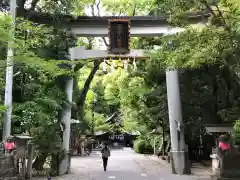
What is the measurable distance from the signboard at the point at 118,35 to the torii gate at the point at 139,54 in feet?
0.78

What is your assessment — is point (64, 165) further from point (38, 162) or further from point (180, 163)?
point (180, 163)

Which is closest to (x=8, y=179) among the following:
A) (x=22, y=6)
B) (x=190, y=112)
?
(x=22, y=6)

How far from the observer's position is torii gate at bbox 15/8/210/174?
56.5ft

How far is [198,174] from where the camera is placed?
56.1 ft

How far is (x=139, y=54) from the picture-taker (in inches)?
726

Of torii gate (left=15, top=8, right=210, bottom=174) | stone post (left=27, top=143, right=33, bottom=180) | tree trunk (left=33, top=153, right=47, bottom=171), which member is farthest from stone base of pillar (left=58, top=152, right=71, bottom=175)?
stone post (left=27, top=143, right=33, bottom=180)

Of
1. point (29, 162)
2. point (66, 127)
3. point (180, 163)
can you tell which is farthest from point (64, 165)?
point (180, 163)

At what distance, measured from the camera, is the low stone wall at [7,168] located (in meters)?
10.7

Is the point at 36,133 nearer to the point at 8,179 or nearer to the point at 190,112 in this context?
the point at 8,179

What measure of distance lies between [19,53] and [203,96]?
12197 mm

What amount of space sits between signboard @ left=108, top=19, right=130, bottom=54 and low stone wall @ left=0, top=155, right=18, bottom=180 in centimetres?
877

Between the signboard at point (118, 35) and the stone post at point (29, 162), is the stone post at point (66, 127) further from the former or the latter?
the stone post at point (29, 162)

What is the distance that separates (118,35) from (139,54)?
59.3 inches

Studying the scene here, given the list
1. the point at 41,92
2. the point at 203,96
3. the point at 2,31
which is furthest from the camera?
the point at 203,96
